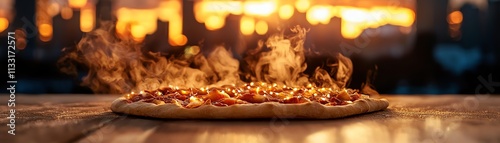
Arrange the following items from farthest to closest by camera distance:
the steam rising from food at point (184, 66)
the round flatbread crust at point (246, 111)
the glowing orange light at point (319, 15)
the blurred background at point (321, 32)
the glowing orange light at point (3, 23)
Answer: the glowing orange light at point (319, 15) < the blurred background at point (321, 32) < the glowing orange light at point (3, 23) < the steam rising from food at point (184, 66) < the round flatbread crust at point (246, 111)

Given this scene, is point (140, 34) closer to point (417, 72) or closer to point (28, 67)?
point (28, 67)

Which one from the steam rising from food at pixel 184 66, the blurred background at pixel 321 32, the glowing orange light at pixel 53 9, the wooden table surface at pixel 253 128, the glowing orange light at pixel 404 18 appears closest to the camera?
the wooden table surface at pixel 253 128

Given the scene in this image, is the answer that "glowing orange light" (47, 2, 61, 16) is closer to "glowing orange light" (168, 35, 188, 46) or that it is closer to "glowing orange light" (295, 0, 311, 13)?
"glowing orange light" (168, 35, 188, 46)

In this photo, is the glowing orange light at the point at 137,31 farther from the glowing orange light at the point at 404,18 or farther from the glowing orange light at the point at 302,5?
the glowing orange light at the point at 404,18

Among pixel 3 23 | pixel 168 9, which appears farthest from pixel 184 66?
pixel 3 23

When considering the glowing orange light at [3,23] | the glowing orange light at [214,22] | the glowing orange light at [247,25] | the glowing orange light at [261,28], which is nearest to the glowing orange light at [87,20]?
the glowing orange light at [3,23]

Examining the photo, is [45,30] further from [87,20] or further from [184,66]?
[184,66]

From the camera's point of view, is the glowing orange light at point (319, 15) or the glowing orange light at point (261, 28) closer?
the glowing orange light at point (261, 28)

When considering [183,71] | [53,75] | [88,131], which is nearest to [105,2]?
[53,75]
